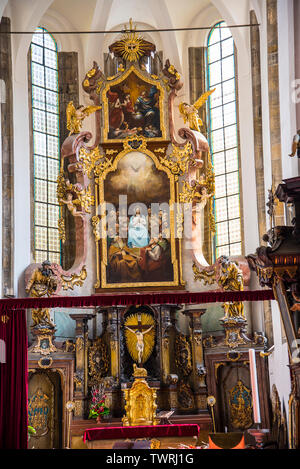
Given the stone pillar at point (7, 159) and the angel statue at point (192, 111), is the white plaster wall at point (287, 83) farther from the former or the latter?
the stone pillar at point (7, 159)

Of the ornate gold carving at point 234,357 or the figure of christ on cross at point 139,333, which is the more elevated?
the figure of christ on cross at point 139,333

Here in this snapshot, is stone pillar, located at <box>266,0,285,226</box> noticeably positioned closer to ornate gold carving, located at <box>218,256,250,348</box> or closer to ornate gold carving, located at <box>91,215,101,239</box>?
ornate gold carving, located at <box>218,256,250,348</box>

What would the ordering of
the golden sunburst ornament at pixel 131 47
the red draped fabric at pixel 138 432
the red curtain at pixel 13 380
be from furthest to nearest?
the golden sunburst ornament at pixel 131 47
the red draped fabric at pixel 138 432
the red curtain at pixel 13 380

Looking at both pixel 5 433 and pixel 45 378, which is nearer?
pixel 5 433

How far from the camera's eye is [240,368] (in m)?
17.0

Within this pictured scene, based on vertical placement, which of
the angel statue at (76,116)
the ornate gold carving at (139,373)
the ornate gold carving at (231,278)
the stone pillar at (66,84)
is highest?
the stone pillar at (66,84)

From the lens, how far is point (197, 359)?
16969 millimetres

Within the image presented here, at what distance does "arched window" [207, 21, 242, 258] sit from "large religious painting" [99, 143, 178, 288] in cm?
189

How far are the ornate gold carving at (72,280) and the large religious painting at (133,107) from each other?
3.17m

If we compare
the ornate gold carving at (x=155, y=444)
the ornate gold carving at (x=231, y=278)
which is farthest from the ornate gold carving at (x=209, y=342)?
the ornate gold carving at (x=155, y=444)

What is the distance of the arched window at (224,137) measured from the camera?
63.3 feet

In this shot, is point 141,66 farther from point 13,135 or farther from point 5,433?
point 5,433
